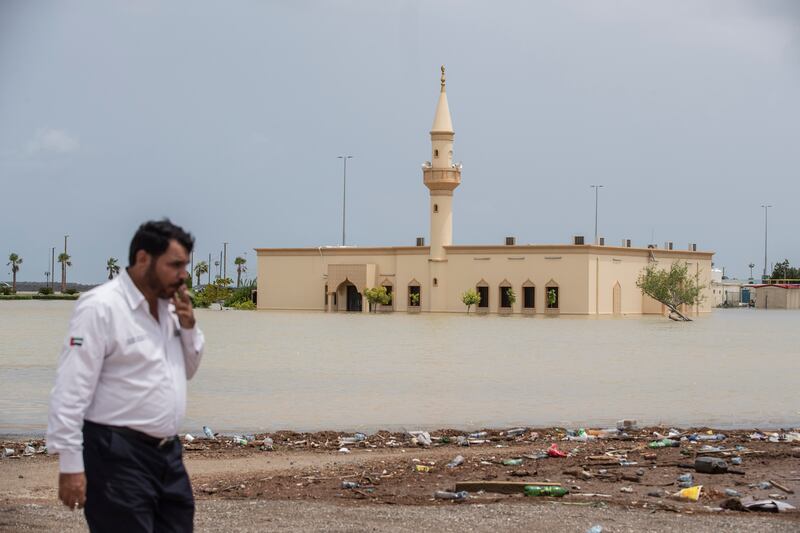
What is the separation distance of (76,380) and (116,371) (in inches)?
7.8

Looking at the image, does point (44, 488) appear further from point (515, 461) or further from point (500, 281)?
point (500, 281)

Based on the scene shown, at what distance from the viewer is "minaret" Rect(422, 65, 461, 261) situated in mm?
77750

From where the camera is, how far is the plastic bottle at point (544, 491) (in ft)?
28.9

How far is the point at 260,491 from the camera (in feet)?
30.3

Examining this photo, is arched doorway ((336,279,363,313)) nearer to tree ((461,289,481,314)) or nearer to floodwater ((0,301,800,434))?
tree ((461,289,481,314))

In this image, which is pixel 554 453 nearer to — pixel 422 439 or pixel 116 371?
pixel 422 439

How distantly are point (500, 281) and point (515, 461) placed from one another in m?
65.7

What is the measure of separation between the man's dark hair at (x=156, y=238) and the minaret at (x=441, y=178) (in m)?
72.4

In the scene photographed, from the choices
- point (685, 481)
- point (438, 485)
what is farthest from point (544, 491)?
point (685, 481)

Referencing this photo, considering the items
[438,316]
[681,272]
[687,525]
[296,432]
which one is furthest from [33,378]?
[681,272]

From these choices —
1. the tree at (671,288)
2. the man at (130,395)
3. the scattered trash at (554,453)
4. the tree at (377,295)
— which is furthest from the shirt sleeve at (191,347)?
the tree at (377,295)

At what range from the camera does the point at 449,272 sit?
77.6 metres

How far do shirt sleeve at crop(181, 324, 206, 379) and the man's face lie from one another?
0.72 ft

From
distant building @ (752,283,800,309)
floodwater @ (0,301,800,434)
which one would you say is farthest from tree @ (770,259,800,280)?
floodwater @ (0,301,800,434)
